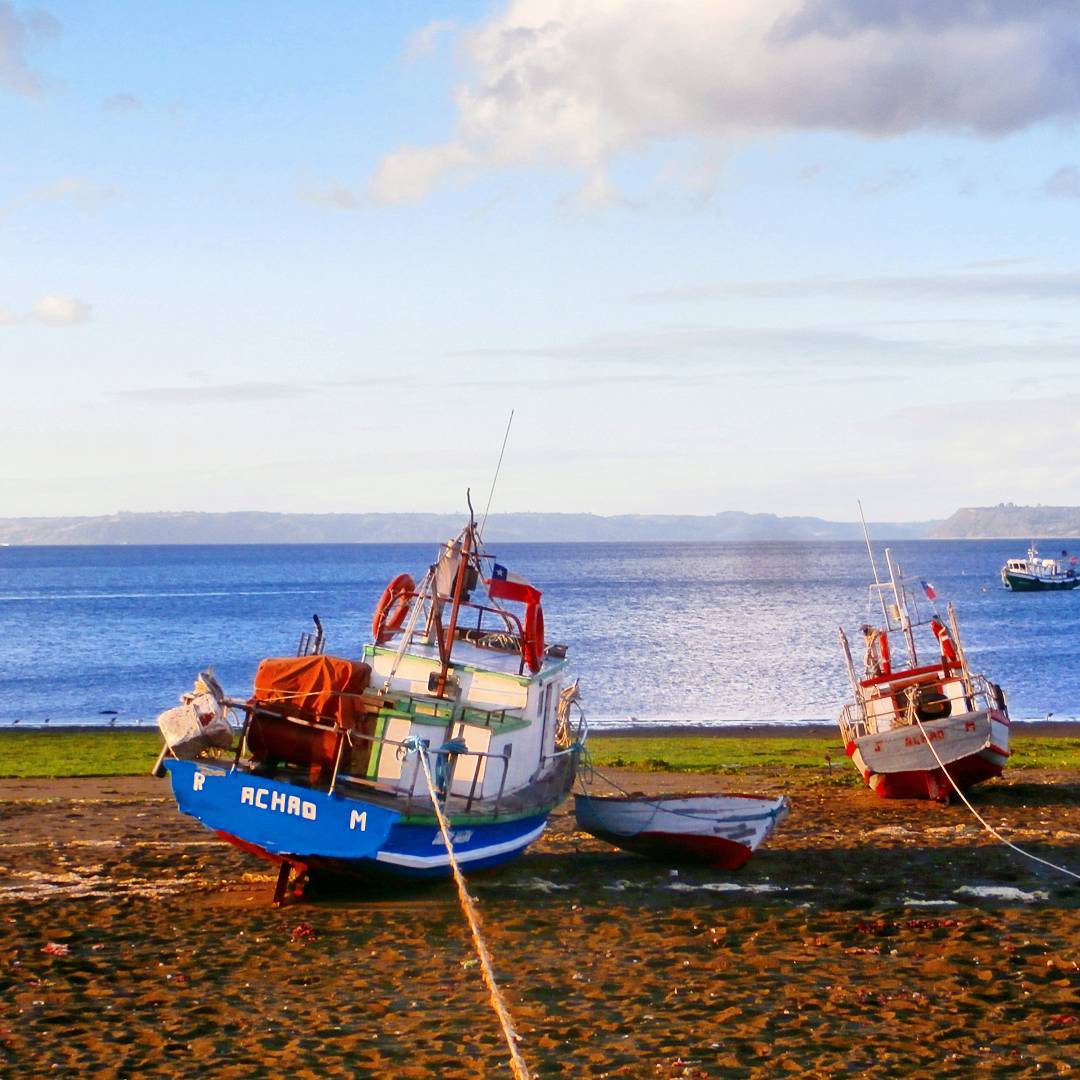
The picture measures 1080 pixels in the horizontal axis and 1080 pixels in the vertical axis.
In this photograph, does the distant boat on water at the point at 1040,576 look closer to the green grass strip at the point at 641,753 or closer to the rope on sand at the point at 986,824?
the green grass strip at the point at 641,753

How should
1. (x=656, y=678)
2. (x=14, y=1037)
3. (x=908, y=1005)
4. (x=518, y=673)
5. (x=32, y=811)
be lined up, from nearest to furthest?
(x=14, y=1037), (x=908, y=1005), (x=518, y=673), (x=32, y=811), (x=656, y=678)

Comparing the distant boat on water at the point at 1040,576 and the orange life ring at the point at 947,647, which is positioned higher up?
the orange life ring at the point at 947,647

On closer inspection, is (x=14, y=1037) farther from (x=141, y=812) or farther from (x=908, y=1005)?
(x=141, y=812)

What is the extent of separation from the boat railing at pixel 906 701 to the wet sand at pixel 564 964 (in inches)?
225

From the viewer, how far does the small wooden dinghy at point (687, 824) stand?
854 inches

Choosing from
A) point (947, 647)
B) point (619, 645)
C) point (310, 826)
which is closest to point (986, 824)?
point (947, 647)

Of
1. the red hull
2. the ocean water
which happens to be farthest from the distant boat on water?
the red hull

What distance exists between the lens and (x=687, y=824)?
2188 cm

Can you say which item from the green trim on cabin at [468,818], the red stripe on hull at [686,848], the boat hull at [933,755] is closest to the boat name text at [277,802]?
the green trim on cabin at [468,818]

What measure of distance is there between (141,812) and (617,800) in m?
10.0

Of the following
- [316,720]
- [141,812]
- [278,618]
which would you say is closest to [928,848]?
[316,720]

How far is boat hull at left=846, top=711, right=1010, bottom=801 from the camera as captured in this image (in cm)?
2844

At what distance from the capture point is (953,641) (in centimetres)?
3166

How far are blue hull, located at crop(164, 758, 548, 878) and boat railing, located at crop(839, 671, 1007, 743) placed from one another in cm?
1391
